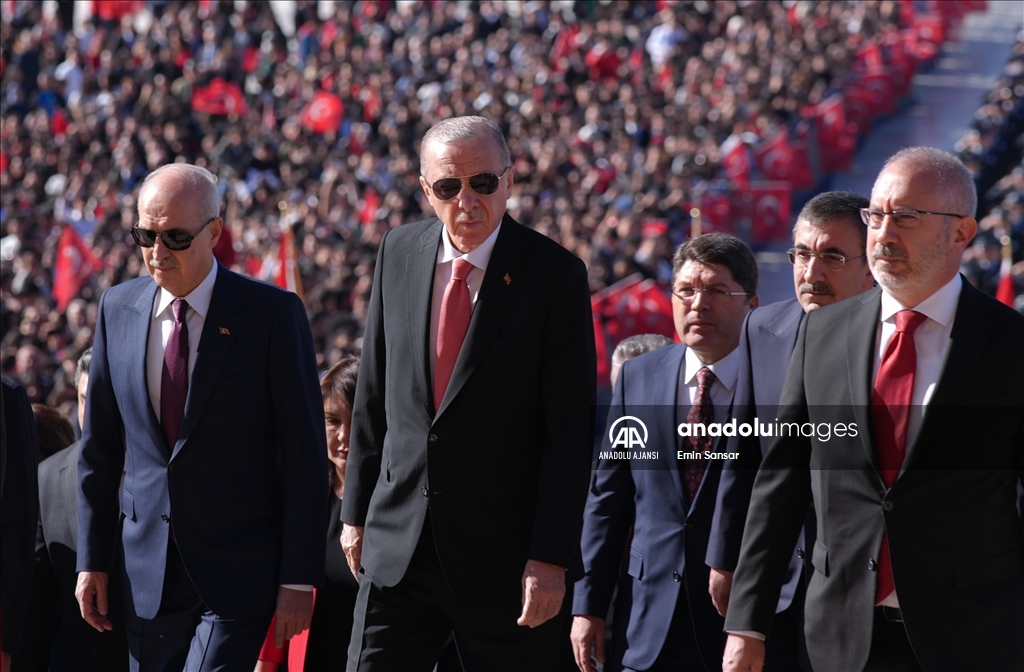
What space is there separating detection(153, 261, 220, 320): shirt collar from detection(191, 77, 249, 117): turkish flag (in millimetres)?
18143

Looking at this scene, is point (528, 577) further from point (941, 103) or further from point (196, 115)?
point (941, 103)

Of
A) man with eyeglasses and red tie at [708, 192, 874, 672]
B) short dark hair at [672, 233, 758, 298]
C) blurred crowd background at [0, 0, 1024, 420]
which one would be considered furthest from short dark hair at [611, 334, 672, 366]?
blurred crowd background at [0, 0, 1024, 420]

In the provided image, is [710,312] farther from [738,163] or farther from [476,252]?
[738,163]

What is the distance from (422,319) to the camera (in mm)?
3662

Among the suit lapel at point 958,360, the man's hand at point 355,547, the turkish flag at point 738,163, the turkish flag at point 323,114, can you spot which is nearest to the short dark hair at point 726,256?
the suit lapel at point 958,360

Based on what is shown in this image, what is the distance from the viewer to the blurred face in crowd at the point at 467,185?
3596 mm

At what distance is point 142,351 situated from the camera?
4.12m

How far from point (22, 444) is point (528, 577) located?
1954 millimetres

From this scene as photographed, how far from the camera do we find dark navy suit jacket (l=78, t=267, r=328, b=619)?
404cm

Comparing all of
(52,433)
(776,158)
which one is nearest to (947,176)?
(52,433)

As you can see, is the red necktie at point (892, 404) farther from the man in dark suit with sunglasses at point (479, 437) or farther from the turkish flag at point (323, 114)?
the turkish flag at point (323, 114)

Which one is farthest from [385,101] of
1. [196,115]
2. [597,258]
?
[597,258]

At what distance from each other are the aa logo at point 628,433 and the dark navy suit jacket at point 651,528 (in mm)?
19

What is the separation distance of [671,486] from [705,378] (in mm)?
376
